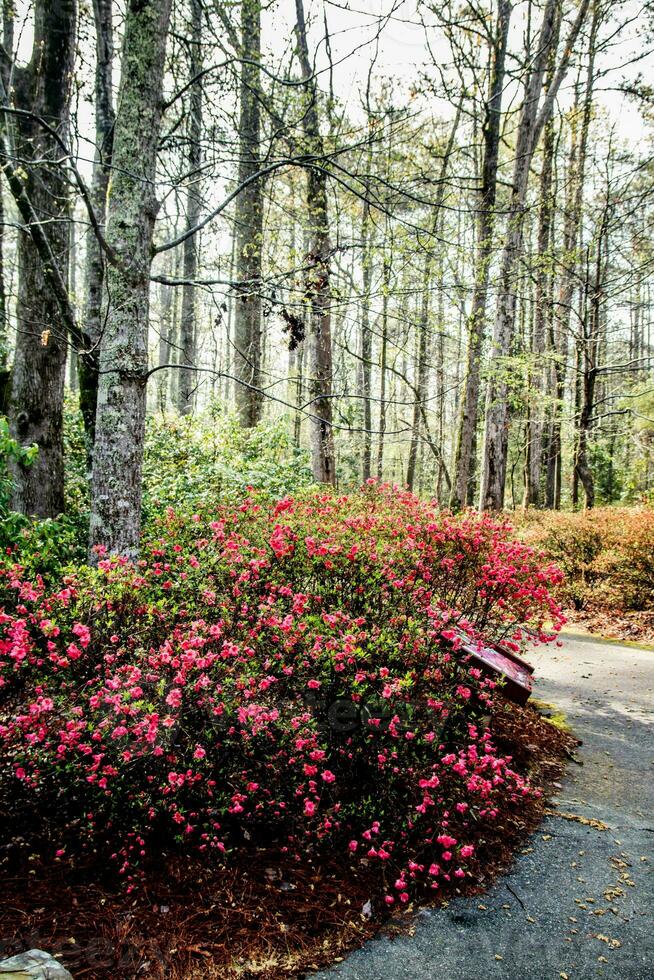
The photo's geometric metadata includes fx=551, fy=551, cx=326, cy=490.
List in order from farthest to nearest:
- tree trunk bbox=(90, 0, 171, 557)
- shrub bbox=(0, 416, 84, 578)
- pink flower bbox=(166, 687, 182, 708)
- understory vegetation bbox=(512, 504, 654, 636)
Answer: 1. understory vegetation bbox=(512, 504, 654, 636)
2. tree trunk bbox=(90, 0, 171, 557)
3. shrub bbox=(0, 416, 84, 578)
4. pink flower bbox=(166, 687, 182, 708)

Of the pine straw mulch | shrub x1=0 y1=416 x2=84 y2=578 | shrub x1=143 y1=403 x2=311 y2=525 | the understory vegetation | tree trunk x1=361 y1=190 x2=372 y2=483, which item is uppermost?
Answer: tree trunk x1=361 y1=190 x2=372 y2=483

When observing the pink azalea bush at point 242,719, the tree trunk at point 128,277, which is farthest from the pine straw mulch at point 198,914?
the tree trunk at point 128,277

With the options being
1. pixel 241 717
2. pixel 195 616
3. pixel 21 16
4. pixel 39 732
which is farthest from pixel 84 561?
pixel 21 16

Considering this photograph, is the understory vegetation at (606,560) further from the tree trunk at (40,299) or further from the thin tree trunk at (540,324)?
the tree trunk at (40,299)

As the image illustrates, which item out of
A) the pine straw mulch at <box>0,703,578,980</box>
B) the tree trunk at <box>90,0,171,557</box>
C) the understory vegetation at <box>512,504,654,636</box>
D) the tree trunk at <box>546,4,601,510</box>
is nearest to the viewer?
the pine straw mulch at <box>0,703,578,980</box>

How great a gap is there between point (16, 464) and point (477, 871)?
5.07 metres

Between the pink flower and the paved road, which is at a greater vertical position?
the pink flower

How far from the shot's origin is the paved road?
7.32ft

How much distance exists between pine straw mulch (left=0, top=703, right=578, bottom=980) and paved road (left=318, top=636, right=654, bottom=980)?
0.12m

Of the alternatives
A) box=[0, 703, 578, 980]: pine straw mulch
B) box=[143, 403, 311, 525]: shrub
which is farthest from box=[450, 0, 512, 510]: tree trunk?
box=[0, 703, 578, 980]: pine straw mulch

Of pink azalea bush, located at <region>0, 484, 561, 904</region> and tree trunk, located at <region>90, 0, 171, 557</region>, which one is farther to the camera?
tree trunk, located at <region>90, 0, 171, 557</region>

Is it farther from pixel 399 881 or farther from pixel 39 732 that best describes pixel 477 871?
pixel 39 732

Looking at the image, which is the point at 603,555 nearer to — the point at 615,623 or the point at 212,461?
the point at 615,623

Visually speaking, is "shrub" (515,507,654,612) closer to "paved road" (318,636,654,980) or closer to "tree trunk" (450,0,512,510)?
"tree trunk" (450,0,512,510)
